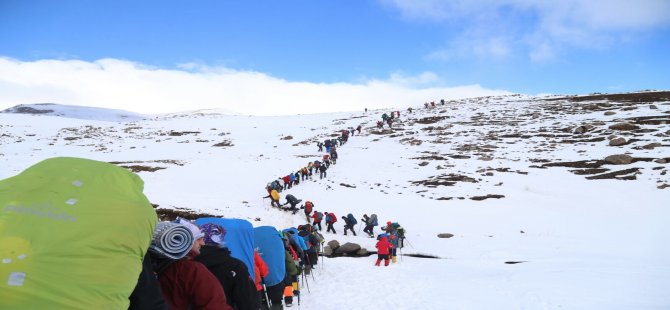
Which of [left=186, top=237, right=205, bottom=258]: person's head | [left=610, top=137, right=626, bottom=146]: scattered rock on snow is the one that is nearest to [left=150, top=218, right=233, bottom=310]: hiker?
[left=186, top=237, right=205, bottom=258]: person's head

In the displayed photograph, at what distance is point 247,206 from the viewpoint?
21.5m

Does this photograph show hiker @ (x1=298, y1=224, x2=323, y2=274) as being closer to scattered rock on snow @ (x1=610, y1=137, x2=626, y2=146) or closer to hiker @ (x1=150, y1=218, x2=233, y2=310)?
hiker @ (x1=150, y1=218, x2=233, y2=310)

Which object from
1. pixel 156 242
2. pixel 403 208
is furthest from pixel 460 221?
pixel 156 242

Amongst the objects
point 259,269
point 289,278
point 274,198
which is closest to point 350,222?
point 274,198

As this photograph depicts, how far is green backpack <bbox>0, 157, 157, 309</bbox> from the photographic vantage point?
191 cm

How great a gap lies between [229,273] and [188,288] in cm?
68

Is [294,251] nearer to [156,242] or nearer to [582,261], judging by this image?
[156,242]

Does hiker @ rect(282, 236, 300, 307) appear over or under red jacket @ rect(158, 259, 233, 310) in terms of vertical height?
under

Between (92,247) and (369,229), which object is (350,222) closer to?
(369,229)

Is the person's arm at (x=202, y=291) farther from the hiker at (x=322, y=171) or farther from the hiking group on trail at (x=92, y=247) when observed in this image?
the hiker at (x=322, y=171)

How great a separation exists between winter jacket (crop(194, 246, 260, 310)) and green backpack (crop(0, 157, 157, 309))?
4.31 ft

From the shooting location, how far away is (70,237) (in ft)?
6.69

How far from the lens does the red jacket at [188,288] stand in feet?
9.93

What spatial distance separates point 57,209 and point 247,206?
1985 centimetres
